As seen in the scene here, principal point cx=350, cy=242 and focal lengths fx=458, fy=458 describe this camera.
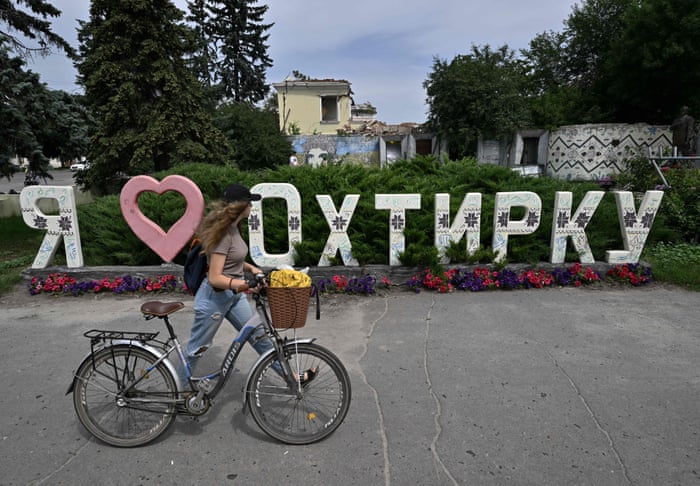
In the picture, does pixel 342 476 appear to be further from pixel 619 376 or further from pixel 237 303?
pixel 619 376

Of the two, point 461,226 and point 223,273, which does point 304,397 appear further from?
point 461,226

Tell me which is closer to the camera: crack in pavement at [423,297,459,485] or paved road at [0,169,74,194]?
crack in pavement at [423,297,459,485]

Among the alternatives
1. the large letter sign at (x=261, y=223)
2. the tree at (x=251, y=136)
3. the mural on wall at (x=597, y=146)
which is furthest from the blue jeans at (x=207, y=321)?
the mural on wall at (x=597, y=146)

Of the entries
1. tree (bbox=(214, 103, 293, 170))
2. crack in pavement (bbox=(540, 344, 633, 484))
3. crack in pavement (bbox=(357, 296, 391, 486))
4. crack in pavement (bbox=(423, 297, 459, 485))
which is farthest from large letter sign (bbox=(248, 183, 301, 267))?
tree (bbox=(214, 103, 293, 170))

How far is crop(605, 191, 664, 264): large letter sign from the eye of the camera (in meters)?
6.79

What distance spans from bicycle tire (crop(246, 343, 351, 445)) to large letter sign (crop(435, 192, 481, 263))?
375 centimetres

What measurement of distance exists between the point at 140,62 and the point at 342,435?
43.0ft

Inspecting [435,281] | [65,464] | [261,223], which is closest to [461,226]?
[435,281]

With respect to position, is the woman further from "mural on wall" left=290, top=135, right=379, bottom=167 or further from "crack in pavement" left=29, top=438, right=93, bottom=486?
"mural on wall" left=290, top=135, right=379, bottom=167

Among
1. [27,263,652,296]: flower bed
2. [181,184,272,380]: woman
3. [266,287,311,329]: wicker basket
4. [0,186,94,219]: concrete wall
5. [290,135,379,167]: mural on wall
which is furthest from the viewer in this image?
[290,135,379,167]: mural on wall

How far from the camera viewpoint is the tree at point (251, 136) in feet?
74.6

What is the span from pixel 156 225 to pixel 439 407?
4.85 m

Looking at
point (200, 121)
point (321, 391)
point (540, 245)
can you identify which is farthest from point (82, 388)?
point (200, 121)

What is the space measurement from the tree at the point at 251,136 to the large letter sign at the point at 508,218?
17.5m
